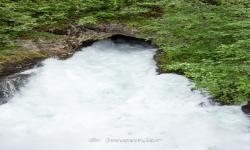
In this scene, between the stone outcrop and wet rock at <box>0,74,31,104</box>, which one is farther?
the stone outcrop

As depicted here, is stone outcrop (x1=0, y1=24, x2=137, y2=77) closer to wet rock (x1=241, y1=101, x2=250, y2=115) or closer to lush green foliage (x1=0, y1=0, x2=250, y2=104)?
lush green foliage (x1=0, y1=0, x2=250, y2=104)

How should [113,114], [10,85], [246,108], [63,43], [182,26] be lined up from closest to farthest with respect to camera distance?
[246,108]
[113,114]
[10,85]
[63,43]
[182,26]

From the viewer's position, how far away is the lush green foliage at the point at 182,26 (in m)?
11.0

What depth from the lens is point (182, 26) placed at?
1486 centimetres

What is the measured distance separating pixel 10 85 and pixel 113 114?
273cm

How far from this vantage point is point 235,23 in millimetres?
14141

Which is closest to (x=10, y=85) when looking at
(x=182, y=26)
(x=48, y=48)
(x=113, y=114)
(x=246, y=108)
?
(x=48, y=48)

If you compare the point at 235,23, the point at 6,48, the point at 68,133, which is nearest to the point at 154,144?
the point at 68,133

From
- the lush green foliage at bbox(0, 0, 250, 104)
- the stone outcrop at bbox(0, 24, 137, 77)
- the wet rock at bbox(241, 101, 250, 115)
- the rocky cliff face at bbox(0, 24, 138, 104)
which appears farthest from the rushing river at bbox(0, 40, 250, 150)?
the lush green foliage at bbox(0, 0, 250, 104)

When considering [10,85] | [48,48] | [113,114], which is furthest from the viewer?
[48,48]

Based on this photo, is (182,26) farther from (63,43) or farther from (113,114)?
(113,114)

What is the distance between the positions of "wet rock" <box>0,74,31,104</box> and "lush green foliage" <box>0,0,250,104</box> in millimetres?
1874

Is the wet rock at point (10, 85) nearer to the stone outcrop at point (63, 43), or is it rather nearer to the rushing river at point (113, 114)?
the rushing river at point (113, 114)

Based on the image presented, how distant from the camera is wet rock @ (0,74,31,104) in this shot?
10.4m
